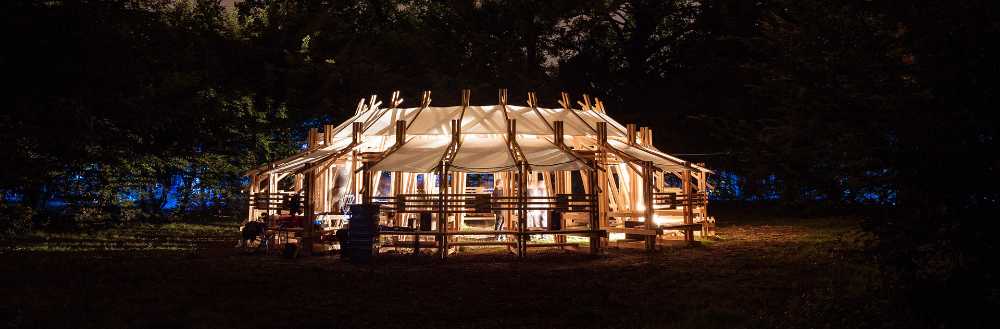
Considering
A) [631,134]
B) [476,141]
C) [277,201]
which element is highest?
[631,134]

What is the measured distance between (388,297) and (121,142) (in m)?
13.5

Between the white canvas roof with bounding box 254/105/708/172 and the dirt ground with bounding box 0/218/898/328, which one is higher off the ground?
the white canvas roof with bounding box 254/105/708/172

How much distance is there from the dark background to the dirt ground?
2.29 ft

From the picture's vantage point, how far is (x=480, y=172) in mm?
12531

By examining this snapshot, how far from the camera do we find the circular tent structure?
12.7 meters

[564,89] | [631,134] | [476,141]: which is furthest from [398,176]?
[564,89]

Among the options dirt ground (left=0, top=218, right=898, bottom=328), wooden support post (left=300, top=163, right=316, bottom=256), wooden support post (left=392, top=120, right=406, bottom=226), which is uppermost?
wooden support post (left=392, top=120, right=406, bottom=226)

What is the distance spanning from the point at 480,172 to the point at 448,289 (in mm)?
4014

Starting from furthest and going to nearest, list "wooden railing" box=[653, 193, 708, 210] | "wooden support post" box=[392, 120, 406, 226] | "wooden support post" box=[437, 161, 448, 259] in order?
→ "wooden support post" box=[392, 120, 406, 226]
"wooden railing" box=[653, 193, 708, 210]
"wooden support post" box=[437, 161, 448, 259]

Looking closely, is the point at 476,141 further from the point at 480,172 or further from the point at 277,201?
the point at 277,201

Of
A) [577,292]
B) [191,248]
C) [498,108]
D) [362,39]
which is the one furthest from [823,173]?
[362,39]

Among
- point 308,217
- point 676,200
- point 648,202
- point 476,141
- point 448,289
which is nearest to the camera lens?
point 448,289

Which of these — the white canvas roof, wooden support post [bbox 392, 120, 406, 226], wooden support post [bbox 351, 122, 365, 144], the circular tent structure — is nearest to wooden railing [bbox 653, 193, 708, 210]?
the circular tent structure

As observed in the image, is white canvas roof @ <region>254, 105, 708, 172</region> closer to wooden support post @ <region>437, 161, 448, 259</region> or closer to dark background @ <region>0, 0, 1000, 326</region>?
wooden support post @ <region>437, 161, 448, 259</region>
